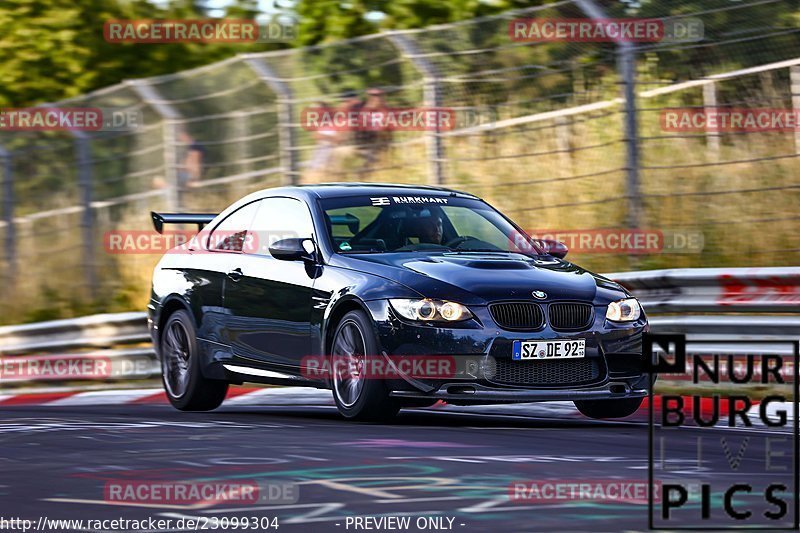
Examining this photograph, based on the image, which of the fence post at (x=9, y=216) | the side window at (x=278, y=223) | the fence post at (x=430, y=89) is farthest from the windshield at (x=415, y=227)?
the fence post at (x=9, y=216)

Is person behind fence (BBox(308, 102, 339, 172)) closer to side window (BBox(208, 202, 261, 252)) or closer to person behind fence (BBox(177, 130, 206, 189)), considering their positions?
person behind fence (BBox(177, 130, 206, 189))

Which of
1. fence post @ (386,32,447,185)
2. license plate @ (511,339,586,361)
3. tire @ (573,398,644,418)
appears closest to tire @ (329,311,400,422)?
license plate @ (511,339,586,361)

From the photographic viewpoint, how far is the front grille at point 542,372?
390 inches

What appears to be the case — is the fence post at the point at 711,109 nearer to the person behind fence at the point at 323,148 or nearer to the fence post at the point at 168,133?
the person behind fence at the point at 323,148

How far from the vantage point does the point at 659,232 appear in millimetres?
14648

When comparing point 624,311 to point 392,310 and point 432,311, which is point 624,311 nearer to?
point 432,311

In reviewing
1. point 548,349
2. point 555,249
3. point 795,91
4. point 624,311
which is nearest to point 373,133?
point 795,91

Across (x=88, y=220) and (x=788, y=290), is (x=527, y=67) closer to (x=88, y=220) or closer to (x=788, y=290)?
(x=788, y=290)

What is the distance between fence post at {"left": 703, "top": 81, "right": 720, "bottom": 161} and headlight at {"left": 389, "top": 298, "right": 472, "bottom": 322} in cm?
544

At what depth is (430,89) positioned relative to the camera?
16.1 meters

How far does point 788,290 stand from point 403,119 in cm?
547

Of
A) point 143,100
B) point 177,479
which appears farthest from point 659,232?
point 177,479

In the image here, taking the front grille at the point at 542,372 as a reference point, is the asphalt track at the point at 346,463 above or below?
below

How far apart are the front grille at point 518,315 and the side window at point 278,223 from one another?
5.65ft
